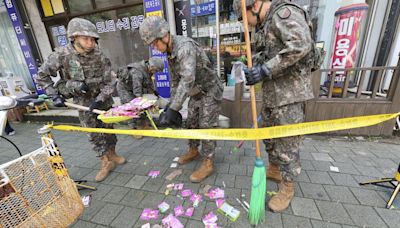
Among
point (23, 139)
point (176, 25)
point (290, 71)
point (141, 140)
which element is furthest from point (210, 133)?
point (23, 139)

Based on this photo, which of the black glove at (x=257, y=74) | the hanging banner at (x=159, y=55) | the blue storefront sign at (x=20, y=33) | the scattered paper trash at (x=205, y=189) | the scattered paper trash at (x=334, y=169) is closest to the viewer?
the black glove at (x=257, y=74)

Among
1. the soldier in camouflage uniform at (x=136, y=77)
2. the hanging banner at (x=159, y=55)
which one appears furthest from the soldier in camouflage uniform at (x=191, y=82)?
the hanging banner at (x=159, y=55)

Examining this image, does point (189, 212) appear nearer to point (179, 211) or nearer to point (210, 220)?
point (179, 211)

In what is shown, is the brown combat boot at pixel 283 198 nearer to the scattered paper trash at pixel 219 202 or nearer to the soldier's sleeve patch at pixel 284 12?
the scattered paper trash at pixel 219 202

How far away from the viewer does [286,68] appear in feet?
5.30

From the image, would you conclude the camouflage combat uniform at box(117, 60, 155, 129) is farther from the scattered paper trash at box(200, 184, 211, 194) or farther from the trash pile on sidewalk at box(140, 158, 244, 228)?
the scattered paper trash at box(200, 184, 211, 194)

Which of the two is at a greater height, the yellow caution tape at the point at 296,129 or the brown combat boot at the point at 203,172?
the yellow caution tape at the point at 296,129

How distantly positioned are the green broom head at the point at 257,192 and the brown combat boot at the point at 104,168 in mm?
2178

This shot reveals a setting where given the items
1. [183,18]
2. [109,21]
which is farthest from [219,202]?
[109,21]

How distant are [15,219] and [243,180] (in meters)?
2.28

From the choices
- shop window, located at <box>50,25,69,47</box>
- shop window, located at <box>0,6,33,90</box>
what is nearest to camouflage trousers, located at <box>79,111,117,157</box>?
shop window, located at <box>50,25,69,47</box>

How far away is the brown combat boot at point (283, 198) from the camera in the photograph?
1895 millimetres

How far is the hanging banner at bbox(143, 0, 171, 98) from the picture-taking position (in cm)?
431

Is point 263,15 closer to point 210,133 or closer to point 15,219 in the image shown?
point 210,133
